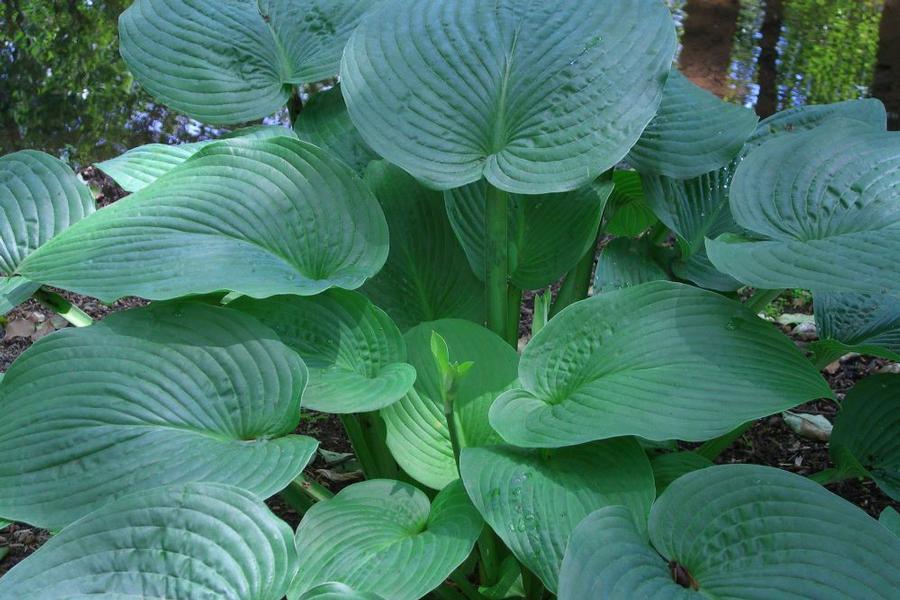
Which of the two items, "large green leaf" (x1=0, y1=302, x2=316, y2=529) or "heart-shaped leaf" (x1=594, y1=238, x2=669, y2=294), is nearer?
"large green leaf" (x1=0, y1=302, x2=316, y2=529)

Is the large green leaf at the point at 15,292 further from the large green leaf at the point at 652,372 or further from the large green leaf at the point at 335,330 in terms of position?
the large green leaf at the point at 652,372

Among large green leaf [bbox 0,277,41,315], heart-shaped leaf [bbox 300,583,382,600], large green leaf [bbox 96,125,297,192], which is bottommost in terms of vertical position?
heart-shaped leaf [bbox 300,583,382,600]

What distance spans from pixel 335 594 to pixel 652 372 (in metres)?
0.62

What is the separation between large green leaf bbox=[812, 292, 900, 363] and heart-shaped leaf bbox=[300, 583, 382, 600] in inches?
40.2

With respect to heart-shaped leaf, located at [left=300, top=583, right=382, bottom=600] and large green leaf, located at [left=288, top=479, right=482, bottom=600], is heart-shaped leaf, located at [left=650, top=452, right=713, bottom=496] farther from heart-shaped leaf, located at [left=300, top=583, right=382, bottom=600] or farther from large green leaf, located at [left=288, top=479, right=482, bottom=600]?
heart-shaped leaf, located at [left=300, top=583, right=382, bottom=600]

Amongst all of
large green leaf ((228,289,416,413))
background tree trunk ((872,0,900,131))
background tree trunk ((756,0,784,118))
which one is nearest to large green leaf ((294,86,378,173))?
large green leaf ((228,289,416,413))

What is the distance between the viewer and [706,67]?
4281 mm

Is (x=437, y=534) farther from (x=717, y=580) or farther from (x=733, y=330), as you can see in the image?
(x=733, y=330)

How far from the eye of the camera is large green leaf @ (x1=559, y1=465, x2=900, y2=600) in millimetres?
1058

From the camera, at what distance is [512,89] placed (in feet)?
5.03

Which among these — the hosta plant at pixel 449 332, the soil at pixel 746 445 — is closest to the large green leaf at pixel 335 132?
the hosta plant at pixel 449 332

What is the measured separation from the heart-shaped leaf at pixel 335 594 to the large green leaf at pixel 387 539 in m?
0.11

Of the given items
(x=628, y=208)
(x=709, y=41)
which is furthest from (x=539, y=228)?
(x=709, y=41)

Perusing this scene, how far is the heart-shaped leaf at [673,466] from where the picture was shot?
146cm
